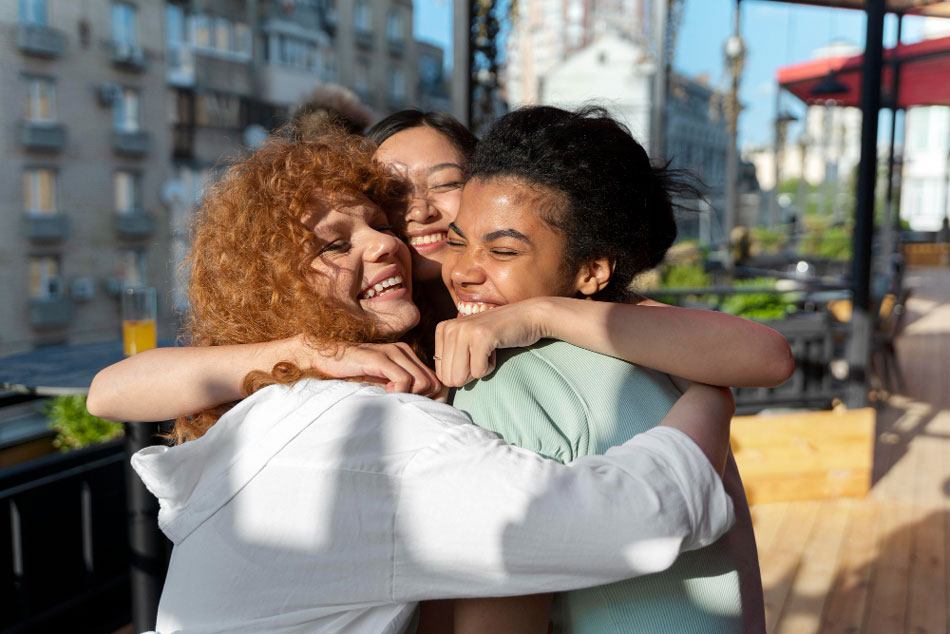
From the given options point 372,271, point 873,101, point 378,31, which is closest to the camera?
point 372,271

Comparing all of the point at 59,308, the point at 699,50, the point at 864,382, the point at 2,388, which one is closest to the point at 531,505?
the point at 2,388

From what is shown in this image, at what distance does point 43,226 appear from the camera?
14.4m

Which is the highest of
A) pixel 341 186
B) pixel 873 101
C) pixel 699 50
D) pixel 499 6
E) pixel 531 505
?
pixel 699 50

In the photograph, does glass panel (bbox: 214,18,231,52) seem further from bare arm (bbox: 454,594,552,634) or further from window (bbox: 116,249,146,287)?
bare arm (bbox: 454,594,552,634)

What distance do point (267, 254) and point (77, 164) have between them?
55.1 feet

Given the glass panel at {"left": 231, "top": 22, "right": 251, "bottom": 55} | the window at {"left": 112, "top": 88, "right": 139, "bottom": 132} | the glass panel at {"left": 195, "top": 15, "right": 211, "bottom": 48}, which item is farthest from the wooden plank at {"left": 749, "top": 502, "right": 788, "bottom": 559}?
the glass panel at {"left": 231, "top": 22, "right": 251, "bottom": 55}

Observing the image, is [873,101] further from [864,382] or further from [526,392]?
[526,392]

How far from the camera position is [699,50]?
181ft

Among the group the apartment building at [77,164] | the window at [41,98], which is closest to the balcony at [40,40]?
the apartment building at [77,164]

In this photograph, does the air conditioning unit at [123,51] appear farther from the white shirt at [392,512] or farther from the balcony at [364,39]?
the white shirt at [392,512]

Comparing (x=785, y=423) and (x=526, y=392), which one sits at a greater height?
(x=526, y=392)

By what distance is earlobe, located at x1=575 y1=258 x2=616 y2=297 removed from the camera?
132cm

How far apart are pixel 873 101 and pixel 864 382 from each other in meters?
1.65

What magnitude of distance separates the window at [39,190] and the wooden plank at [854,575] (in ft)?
48.6
